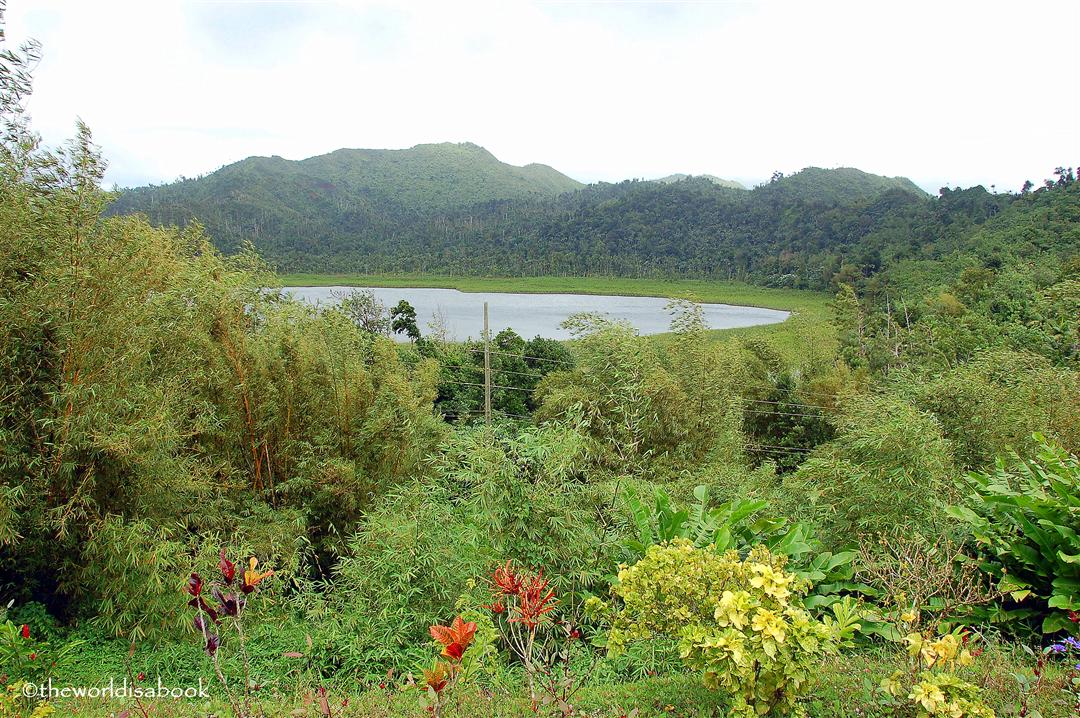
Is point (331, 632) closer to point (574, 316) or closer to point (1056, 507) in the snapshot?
point (1056, 507)

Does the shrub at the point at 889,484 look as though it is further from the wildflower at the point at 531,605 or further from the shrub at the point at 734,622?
the wildflower at the point at 531,605

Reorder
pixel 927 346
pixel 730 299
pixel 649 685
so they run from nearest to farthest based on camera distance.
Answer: pixel 649 685, pixel 927 346, pixel 730 299

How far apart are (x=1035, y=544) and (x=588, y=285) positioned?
172 ft

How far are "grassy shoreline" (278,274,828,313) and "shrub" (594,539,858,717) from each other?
130 ft

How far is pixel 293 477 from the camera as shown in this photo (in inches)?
259

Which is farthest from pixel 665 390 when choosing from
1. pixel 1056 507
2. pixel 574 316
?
pixel 1056 507

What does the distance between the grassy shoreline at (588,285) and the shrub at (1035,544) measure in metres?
37.8

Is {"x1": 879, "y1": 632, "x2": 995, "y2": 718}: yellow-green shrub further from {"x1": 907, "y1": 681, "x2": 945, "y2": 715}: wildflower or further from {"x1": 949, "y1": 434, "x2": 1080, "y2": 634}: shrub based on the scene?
{"x1": 949, "y1": 434, "x2": 1080, "y2": 634}: shrub

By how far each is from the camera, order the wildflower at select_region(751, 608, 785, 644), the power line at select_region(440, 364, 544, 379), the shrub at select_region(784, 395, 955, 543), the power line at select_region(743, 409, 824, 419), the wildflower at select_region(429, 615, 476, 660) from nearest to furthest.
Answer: the wildflower at select_region(429, 615, 476, 660), the wildflower at select_region(751, 608, 785, 644), the shrub at select_region(784, 395, 955, 543), the power line at select_region(743, 409, 824, 419), the power line at select_region(440, 364, 544, 379)

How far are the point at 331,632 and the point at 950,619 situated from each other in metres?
3.38

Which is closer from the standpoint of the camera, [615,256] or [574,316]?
[574,316]

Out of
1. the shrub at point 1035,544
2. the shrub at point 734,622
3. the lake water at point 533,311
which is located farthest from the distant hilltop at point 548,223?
the shrub at point 734,622

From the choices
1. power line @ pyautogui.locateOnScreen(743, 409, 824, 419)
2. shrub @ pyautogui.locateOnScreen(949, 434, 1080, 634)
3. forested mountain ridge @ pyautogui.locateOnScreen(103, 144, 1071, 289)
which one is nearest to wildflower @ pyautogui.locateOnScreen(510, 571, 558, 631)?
shrub @ pyautogui.locateOnScreen(949, 434, 1080, 634)

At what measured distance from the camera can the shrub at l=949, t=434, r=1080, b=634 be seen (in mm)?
2961
